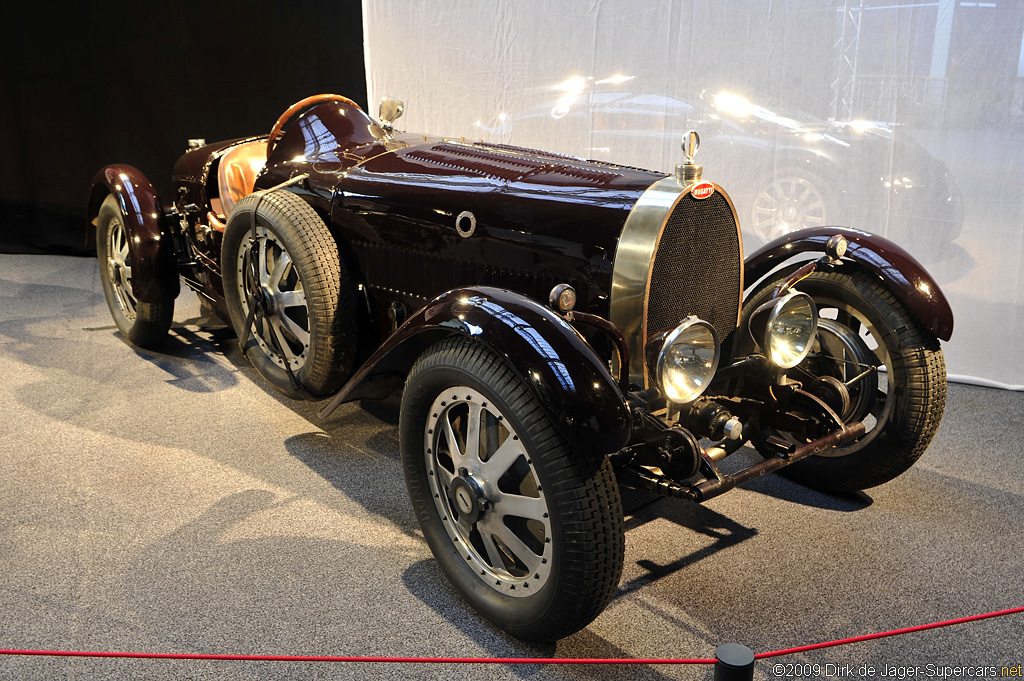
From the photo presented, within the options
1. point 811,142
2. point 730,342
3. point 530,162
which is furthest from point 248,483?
point 811,142

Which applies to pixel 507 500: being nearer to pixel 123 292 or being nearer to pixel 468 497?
pixel 468 497

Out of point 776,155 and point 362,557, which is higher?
point 776,155

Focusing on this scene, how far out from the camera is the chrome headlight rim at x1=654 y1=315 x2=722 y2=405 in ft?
7.57

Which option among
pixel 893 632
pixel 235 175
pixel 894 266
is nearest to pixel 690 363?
pixel 893 632

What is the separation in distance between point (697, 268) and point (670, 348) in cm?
47

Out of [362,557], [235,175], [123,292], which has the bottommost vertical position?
[362,557]

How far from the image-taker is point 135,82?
719 centimetres

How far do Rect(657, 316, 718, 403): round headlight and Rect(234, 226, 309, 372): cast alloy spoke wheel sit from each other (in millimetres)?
1625

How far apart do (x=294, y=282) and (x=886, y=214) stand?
3.22 meters

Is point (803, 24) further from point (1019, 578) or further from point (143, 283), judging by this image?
→ point (143, 283)

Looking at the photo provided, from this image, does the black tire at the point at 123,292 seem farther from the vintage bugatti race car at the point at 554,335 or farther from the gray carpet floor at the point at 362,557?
the vintage bugatti race car at the point at 554,335

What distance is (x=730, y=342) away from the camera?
2922 mm

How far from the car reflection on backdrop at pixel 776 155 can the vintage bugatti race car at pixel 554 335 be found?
1.64 meters

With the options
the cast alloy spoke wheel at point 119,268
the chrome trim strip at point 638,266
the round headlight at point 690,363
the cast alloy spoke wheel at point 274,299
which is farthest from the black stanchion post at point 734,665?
the cast alloy spoke wheel at point 119,268
